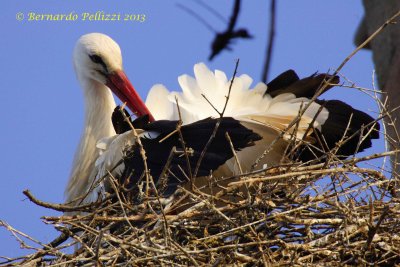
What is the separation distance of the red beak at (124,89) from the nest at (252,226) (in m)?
1.56

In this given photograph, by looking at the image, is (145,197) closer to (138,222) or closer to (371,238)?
(138,222)

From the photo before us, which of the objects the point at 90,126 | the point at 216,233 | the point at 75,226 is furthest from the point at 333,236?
the point at 90,126

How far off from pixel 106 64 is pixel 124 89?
0.17 metres

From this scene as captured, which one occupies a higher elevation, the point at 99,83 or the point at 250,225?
the point at 99,83

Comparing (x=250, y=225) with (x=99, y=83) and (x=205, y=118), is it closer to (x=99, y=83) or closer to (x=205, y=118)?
(x=205, y=118)

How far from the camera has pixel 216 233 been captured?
14.8 feet

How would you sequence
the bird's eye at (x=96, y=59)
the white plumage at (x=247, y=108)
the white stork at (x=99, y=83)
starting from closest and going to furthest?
1. the white plumage at (x=247, y=108)
2. the white stork at (x=99, y=83)
3. the bird's eye at (x=96, y=59)

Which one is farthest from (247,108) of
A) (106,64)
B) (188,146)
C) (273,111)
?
(106,64)

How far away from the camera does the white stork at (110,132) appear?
4793 millimetres

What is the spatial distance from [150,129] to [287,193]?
2.76 ft

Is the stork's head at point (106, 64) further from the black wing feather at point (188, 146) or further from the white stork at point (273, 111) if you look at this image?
the black wing feather at point (188, 146)

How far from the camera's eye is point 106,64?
620cm

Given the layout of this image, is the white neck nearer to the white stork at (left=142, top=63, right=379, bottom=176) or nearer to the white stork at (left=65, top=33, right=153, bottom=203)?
the white stork at (left=65, top=33, right=153, bottom=203)

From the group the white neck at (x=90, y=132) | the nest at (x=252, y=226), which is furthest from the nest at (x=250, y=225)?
the white neck at (x=90, y=132)
